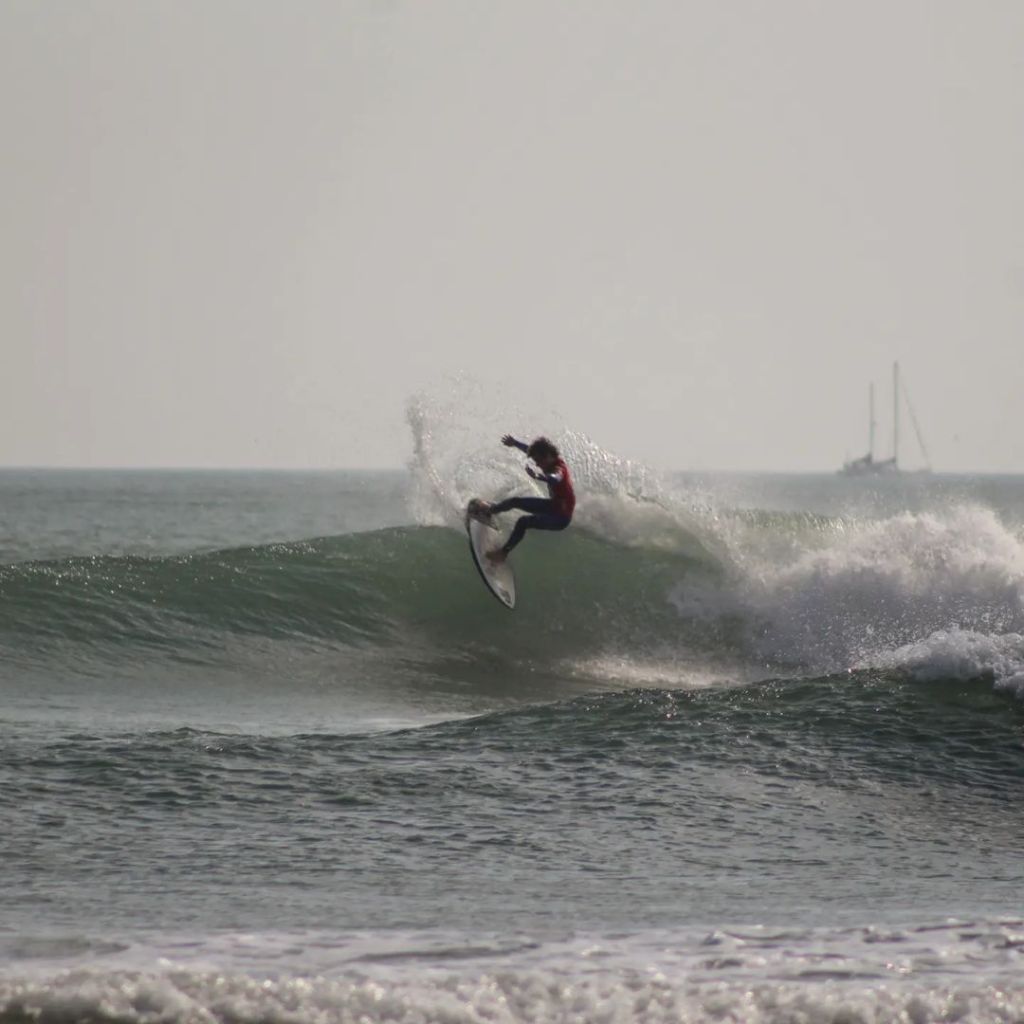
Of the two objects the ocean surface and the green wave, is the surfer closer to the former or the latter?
the ocean surface

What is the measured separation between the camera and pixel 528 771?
412 inches

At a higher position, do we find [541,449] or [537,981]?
[541,449]

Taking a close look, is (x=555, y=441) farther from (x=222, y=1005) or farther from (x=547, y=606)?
(x=222, y=1005)

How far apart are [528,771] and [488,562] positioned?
20.6ft

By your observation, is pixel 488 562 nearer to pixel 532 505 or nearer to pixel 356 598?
pixel 532 505

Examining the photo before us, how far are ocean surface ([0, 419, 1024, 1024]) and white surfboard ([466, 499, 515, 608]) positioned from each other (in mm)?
816

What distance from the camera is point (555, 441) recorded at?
72.4 feet

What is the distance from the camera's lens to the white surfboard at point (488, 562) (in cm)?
1630

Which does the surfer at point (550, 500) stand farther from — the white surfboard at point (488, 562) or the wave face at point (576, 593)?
the wave face at point (576, 593)

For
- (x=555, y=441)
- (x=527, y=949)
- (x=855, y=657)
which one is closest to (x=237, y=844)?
(x=527, y=949)

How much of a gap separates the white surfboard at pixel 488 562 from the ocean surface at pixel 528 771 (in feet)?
2.68

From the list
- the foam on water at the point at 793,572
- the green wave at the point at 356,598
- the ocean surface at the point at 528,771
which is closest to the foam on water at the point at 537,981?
the ocean surface at the point at 528,771

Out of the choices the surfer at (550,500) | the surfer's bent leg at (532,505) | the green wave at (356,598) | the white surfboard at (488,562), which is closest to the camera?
the surfer at (550,500)

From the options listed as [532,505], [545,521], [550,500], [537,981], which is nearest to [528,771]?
[537,981]
